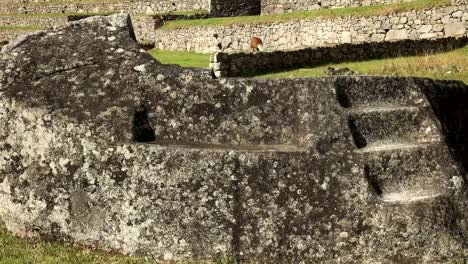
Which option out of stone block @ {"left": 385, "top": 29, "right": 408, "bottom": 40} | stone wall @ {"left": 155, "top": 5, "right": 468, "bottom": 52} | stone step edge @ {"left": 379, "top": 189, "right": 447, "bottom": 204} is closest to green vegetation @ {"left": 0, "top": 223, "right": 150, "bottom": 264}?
stone step edge @ {"left": 379, "top": 189, "right": 447, "bottom": 204}

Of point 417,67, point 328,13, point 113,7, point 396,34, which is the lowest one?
point 113,7

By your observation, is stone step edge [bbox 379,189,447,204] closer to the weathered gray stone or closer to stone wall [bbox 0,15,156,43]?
the weathered gray stone

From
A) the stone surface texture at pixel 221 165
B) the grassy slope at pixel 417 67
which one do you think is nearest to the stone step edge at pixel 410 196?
the stone surface texture at pixel 221 165

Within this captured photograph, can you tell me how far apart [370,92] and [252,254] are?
176 cm

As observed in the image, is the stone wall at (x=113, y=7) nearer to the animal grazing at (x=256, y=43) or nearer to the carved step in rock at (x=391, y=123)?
the animal grazing at (x=256, y=43)

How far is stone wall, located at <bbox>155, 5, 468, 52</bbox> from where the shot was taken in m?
22.7

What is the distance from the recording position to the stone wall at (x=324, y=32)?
22.7 m

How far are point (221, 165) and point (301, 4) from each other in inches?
1218

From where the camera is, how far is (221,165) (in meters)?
5.69

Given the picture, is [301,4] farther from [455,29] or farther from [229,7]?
[455,29]

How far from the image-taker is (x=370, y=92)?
611 centimetres

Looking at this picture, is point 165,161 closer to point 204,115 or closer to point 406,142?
point 204,115

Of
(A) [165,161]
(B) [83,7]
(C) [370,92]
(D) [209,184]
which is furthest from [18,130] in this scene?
(B) [83,7]

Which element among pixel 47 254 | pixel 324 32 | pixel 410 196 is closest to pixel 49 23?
pixel 324 32
